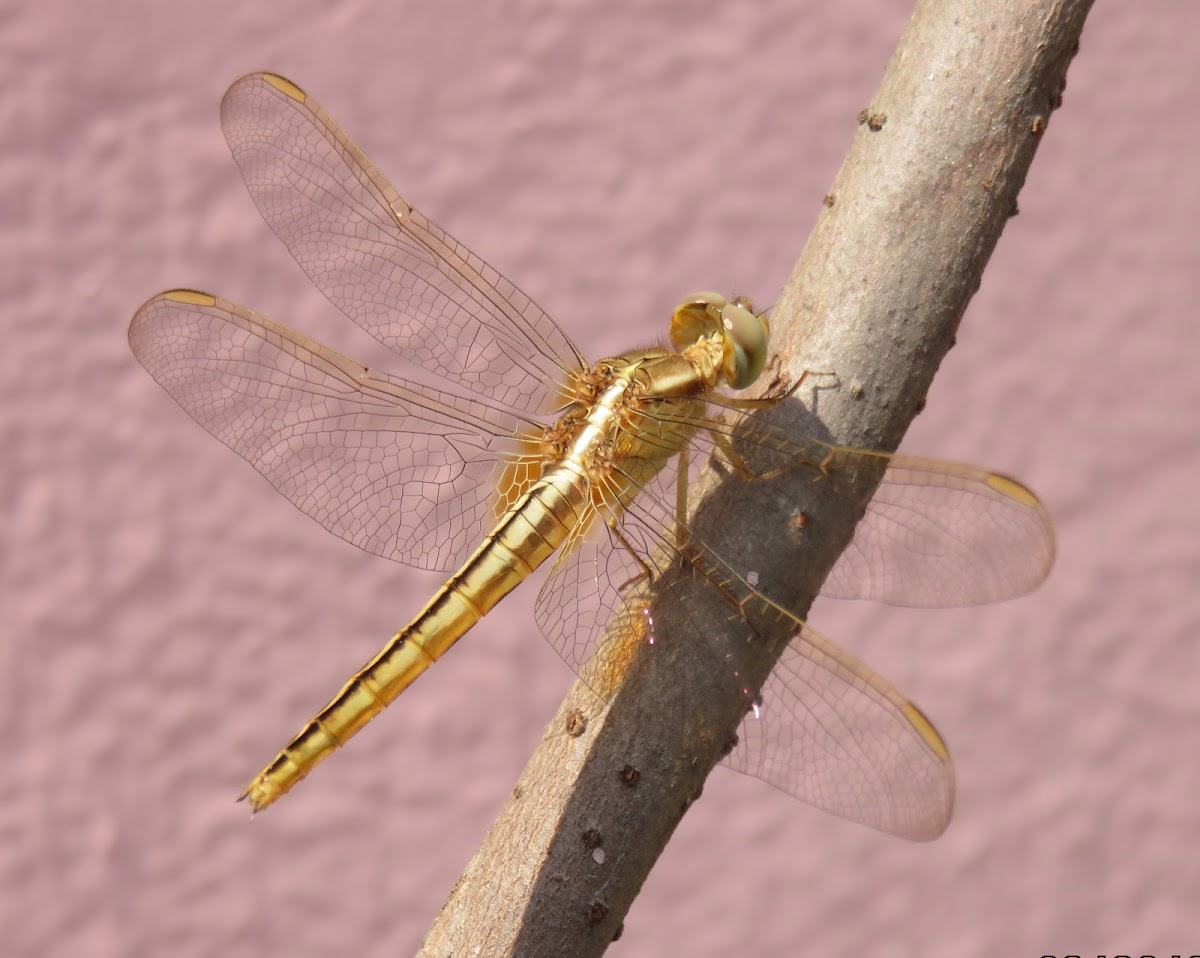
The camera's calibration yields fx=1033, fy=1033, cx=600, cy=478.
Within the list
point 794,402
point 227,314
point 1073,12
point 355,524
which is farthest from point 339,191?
point 1073,12

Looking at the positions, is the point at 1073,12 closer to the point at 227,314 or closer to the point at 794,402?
the point at 794,402

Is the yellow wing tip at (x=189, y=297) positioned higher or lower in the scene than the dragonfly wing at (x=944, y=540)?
higher

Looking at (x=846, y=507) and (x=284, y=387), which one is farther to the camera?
(x=284, y=387)

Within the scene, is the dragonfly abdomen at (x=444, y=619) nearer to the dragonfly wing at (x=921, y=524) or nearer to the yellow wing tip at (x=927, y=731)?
the dragonfly wing at (x=921, y=524)

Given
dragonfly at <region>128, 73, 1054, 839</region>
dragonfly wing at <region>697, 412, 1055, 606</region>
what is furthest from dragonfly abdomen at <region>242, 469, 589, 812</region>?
dragonfly wing at <region>697, 412, 1055, 606</region>

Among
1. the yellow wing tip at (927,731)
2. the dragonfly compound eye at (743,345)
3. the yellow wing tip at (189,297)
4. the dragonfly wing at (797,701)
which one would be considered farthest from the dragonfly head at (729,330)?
the yellow wing tip at (189,297)

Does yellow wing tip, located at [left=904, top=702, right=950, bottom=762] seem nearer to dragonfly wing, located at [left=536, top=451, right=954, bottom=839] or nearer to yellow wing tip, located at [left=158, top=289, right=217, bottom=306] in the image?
dragonfly wing, located at [left=536, top=451, right=954, bottom=839]

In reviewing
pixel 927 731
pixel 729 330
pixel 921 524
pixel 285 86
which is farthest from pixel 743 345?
pixel 285 86
